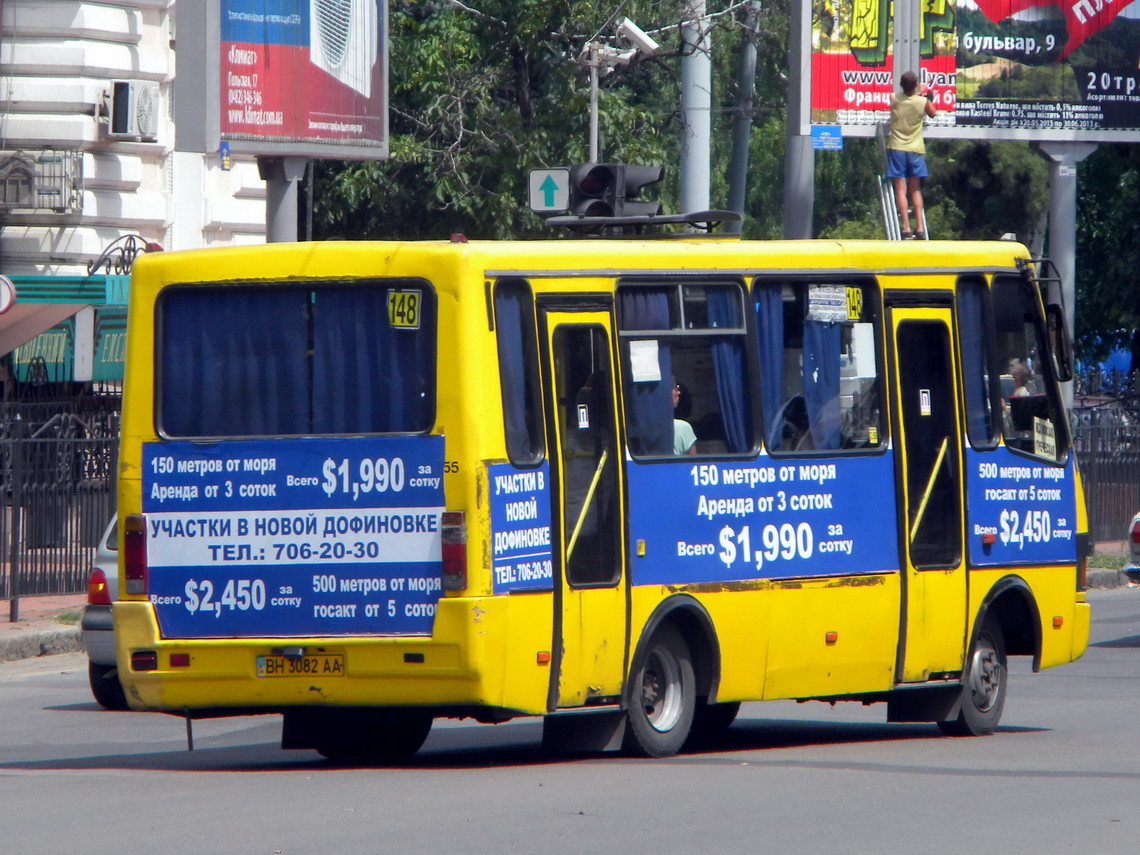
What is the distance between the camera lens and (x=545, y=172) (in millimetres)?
15336

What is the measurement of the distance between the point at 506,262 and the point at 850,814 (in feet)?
9.58

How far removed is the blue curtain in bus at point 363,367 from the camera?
9.25 metres

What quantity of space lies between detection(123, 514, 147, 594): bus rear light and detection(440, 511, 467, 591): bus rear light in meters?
1.56

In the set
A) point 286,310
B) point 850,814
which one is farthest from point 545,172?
point 850,814

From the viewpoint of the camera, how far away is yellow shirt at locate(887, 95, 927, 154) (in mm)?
17703

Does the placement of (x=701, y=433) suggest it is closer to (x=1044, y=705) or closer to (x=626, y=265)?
(x=626, y=265)

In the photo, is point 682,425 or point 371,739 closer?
point 682,425

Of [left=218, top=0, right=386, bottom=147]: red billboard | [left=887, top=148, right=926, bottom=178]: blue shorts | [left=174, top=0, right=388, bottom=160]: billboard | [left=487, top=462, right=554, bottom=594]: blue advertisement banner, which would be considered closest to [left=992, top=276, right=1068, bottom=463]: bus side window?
[left=487, top=462, right=554, bottom=594]: blue advertisement banner

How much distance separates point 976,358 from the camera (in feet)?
37.2

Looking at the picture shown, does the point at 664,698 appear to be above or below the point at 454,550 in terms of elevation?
below

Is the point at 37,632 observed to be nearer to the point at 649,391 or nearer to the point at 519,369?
the point at 649,391

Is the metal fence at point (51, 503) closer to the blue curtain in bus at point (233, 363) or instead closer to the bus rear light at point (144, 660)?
the bus rear light at point (144, 660)

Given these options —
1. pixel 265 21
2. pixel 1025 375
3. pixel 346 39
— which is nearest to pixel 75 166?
pixel 346 39

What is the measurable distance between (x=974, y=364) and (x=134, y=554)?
468 cm
